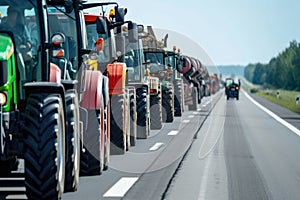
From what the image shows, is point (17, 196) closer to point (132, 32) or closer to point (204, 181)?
point (204, 181)

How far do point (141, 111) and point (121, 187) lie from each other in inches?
306

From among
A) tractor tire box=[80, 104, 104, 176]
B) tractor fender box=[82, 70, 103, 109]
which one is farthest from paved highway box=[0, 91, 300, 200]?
tractor fender box=[82, 70, 103, 109]

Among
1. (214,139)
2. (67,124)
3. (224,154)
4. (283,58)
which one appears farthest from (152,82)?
(283,58)

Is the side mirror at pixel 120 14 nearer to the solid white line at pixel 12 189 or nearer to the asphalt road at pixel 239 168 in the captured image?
the asphalt road at pixel 239 168

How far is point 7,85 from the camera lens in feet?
28.6

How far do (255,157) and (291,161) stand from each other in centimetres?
84

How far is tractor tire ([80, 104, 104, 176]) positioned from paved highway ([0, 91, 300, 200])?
0.17 metres

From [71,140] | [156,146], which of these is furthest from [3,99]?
[156,146]

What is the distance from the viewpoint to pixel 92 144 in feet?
37.8

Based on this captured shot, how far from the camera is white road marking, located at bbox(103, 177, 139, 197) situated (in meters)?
10.2

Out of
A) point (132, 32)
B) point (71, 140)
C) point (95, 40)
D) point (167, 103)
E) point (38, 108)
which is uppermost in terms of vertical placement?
point (132, 32)

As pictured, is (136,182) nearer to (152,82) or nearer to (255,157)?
(255,157)

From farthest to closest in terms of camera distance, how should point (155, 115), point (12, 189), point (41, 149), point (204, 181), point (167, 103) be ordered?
point (167, 103), point (155, 115), point (204, 181), point (12, 189), point (41, 149)

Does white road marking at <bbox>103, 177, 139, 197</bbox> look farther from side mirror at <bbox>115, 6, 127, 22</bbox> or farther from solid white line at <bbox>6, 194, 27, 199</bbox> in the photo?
side mirror at <bbox>115, 6, 127, 22</bbox>
